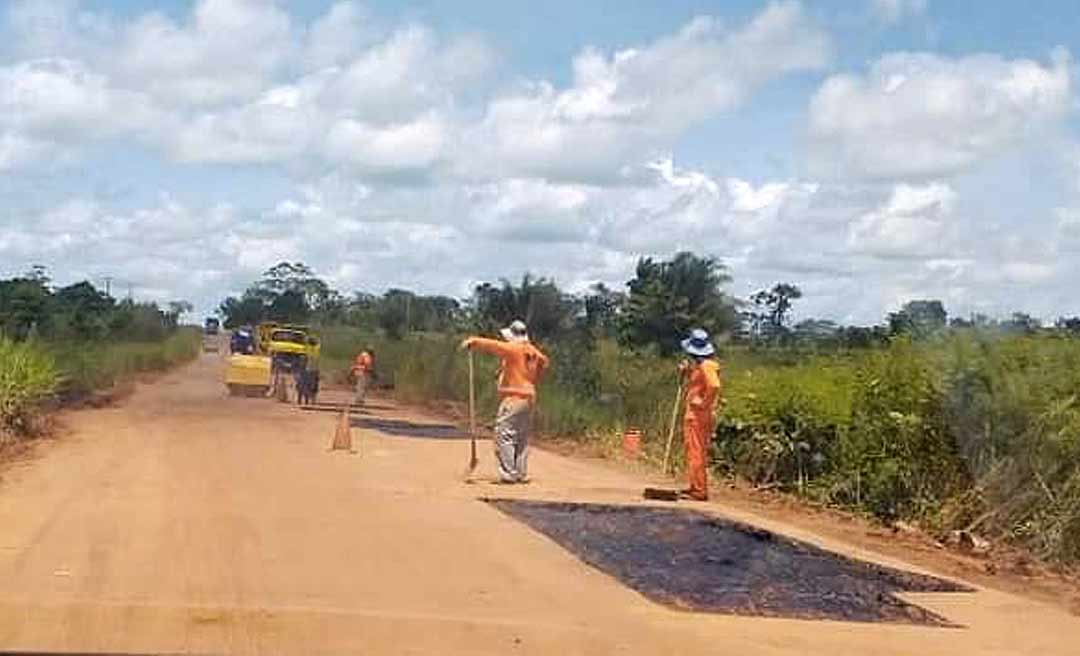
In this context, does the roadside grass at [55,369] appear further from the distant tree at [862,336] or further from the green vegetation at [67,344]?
the distant tree at [862,336]

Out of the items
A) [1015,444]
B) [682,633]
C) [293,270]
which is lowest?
[682,633]

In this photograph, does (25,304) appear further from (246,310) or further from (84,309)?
(246,310)

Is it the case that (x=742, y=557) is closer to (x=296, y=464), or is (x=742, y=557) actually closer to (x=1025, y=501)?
(x=1025, y=501)

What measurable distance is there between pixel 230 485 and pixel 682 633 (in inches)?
356

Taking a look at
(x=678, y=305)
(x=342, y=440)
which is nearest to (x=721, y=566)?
(x=342, y=440)

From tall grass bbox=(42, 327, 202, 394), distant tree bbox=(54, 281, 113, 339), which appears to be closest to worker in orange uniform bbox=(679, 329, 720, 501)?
tall grass bbox=(42, 327, 202, 394)

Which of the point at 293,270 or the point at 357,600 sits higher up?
the point at 293,270

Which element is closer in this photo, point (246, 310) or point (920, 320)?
point (920, 320)

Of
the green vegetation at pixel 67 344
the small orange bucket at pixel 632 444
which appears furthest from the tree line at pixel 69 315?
the small orange bucket at pixel 632 444

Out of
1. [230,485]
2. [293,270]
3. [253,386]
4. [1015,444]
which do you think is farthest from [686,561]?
[293,270]

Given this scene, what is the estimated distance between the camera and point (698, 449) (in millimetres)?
19781

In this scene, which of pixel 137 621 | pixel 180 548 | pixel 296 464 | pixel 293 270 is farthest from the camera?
pixel 293 270

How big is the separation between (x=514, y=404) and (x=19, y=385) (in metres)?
9.55

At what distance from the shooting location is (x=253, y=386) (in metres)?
44.2
